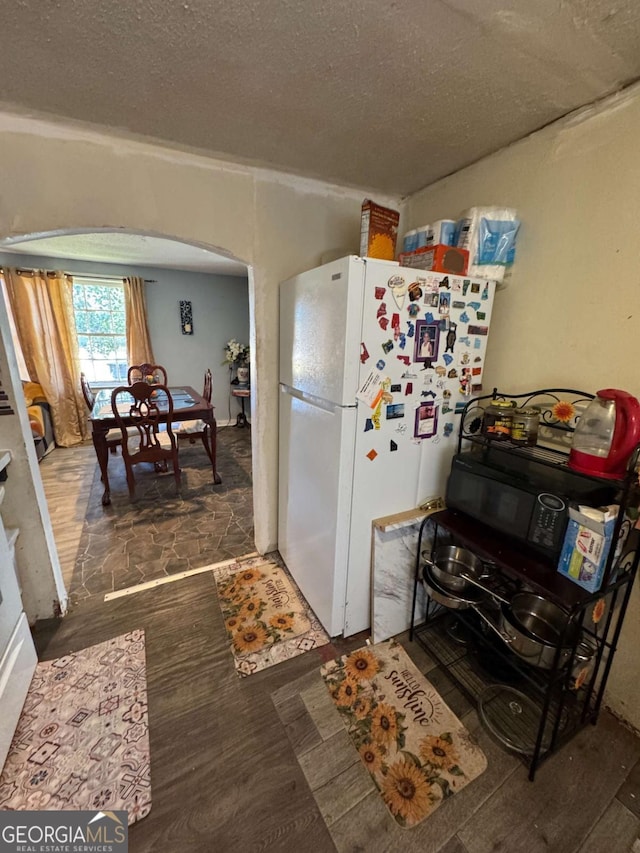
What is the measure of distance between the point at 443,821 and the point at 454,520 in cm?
96

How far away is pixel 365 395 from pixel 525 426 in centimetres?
67

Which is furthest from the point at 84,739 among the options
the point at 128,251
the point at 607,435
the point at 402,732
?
the point at 128,251

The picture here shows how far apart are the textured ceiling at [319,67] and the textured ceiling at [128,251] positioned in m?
1.81

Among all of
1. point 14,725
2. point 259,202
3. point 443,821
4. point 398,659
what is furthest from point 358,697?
point 259,202

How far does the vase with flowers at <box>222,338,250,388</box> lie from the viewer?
5301 millimetres

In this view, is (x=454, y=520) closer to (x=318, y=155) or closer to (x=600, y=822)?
(x=600, y=822)

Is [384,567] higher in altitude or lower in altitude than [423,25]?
lower

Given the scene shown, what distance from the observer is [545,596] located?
1.08 m

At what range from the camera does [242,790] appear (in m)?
1.12

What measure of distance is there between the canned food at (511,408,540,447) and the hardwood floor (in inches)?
43.8

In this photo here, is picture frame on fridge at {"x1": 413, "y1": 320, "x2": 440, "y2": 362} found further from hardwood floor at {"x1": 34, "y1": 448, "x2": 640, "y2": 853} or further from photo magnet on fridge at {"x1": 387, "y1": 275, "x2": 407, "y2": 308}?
hardwood floor at {"x1": 34, "y1": 448, "x2": 640, "y2": 853}

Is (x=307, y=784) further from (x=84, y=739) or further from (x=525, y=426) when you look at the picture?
(x=525, y=426)

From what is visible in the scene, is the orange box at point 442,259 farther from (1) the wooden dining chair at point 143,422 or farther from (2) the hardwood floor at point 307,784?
(1) the wooden dining chair at point 143,422

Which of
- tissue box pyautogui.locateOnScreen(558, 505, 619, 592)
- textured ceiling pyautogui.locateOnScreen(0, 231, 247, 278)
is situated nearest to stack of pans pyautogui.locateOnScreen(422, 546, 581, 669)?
tissue box pyautogui.locateOnScreen(558, 505, 619, 592)
